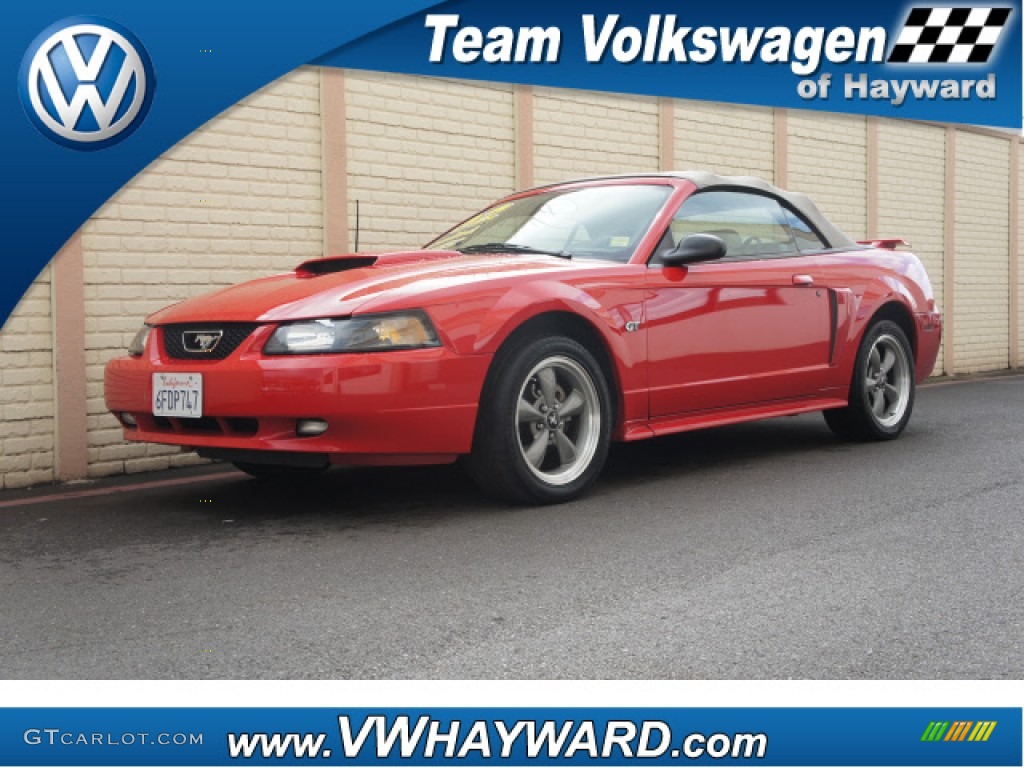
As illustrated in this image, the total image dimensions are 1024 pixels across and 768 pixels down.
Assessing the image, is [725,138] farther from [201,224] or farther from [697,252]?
[697,252]

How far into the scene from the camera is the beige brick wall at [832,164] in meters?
13.1

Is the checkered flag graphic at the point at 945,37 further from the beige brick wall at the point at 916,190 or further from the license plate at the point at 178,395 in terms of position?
the license plate at the point at 178,395

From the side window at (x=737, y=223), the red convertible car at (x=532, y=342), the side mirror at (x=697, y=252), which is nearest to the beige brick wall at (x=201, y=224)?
the red convertible car at (x=532, y=342)

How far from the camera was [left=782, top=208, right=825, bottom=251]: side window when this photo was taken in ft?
23.9

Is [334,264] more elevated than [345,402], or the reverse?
[334,264]

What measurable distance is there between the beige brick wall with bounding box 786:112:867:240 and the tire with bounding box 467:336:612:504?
25.6 feet

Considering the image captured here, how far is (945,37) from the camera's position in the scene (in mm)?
10195

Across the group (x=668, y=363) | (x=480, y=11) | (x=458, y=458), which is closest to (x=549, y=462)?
(x=458, y=458)

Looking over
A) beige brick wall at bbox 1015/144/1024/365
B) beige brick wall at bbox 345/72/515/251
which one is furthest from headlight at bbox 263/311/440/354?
beige brick wall at bbox 1015/144/1024/365

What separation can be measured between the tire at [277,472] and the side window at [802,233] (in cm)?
290

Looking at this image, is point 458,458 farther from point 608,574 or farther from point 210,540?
point 608,574

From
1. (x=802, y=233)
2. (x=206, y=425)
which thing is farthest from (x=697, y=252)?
(x=206, y=425)

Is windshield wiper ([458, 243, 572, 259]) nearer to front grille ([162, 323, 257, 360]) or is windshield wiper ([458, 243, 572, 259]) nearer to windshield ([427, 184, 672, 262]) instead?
windshield ([427, 184, 672, 262])

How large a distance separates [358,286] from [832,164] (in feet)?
30.3
